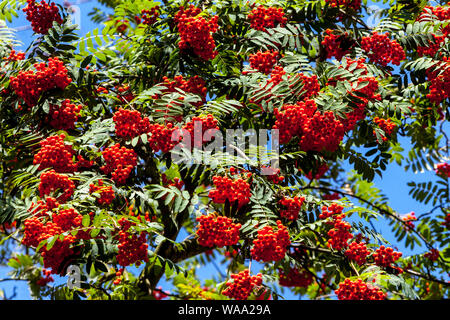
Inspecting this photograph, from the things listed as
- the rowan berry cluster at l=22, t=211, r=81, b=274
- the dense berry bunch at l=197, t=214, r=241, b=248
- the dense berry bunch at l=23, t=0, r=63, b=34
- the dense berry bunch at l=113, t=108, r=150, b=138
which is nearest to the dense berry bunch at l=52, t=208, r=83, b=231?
the rowan berry cluster at l=22, t=211, r=81, b=274

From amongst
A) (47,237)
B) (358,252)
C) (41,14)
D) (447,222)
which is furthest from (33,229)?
(447,222)

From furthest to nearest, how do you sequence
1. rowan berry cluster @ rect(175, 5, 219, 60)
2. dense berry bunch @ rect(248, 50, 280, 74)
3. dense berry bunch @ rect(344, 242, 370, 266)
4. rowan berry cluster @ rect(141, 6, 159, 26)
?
rowan berry cluster @ rect(141, 6, 159, 26)
dense berry bunch @ rect(248, 50, 280, 74)
rowan berry cluster @ rect(175, 5, 219, 60)
dense berry bunch @ rect(344, 242, 370, 266)

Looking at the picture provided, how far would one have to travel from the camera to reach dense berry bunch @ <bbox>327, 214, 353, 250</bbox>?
16.4 ft

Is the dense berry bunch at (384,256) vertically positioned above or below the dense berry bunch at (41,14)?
below

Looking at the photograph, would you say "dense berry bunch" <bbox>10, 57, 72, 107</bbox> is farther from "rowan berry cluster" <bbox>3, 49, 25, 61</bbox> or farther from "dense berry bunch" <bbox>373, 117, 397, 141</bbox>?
"dense berry bunch" <bbox>373, 117, 397, 141</bbox>

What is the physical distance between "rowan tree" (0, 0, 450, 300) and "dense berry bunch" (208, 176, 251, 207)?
1cm

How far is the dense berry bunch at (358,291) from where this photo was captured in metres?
4.41

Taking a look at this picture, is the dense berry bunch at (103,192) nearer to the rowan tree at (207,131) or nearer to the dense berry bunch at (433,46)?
the rowan tree at (207,131)

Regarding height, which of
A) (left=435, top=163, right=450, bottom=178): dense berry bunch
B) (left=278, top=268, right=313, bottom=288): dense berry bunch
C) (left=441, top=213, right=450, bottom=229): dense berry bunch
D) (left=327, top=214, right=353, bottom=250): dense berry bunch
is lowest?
(left=278, top=268, right=313, bottom=288): dense berry bunch

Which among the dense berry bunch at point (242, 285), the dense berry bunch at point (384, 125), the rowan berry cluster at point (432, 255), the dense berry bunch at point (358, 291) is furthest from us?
the rowan berry cluster at point (432, 255)

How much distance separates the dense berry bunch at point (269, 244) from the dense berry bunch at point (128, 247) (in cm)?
84

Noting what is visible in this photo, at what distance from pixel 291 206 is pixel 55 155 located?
1.94 metres

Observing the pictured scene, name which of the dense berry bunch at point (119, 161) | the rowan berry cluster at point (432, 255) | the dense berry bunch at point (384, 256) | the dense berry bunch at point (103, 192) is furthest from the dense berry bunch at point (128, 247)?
the rowan berry cluster at point (432, 255)

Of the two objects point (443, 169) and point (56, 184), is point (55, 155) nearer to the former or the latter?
point (56, 184)
